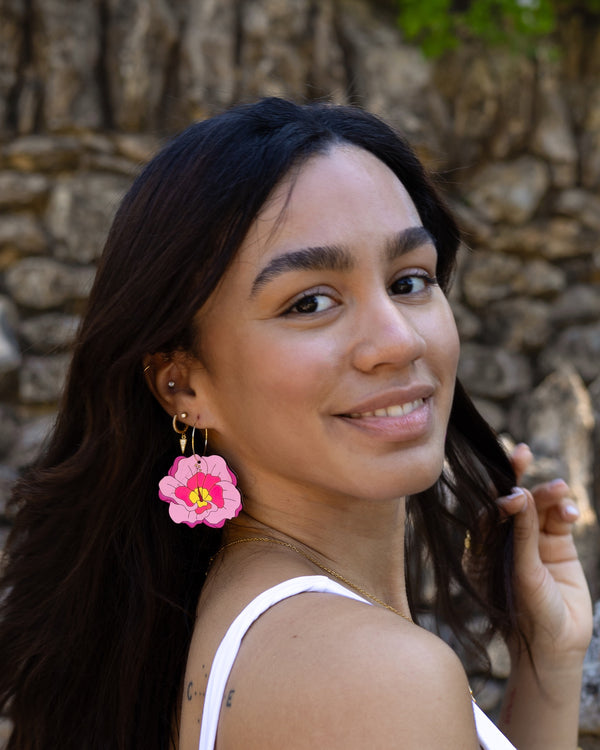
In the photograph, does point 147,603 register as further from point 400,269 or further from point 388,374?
point 400,269

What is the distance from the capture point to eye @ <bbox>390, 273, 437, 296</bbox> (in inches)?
59.7

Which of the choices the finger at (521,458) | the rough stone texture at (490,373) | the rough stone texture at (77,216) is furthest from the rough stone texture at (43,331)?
the finger at (521,458)

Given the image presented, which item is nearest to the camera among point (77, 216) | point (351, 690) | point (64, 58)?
point (351, 690)

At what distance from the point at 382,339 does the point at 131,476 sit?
552 mm

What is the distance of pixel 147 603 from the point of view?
1.49 metres

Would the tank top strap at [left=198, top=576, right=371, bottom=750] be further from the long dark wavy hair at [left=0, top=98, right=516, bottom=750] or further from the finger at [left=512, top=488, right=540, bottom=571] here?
the finger at [left=512, top=488, right=540, bottom=571]

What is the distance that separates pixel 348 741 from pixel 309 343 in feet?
2.00

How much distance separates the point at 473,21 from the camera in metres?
5.24

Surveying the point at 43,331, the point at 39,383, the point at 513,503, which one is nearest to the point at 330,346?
the point at 513,503

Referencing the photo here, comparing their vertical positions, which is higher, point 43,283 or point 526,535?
point 526,535

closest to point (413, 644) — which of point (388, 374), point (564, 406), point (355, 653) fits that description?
point (355, 653)

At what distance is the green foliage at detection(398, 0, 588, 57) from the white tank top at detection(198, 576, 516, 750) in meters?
4.63

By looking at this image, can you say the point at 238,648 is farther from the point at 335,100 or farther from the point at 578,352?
the point at 578,352

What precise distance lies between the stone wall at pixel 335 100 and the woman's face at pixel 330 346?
236 centimetres
